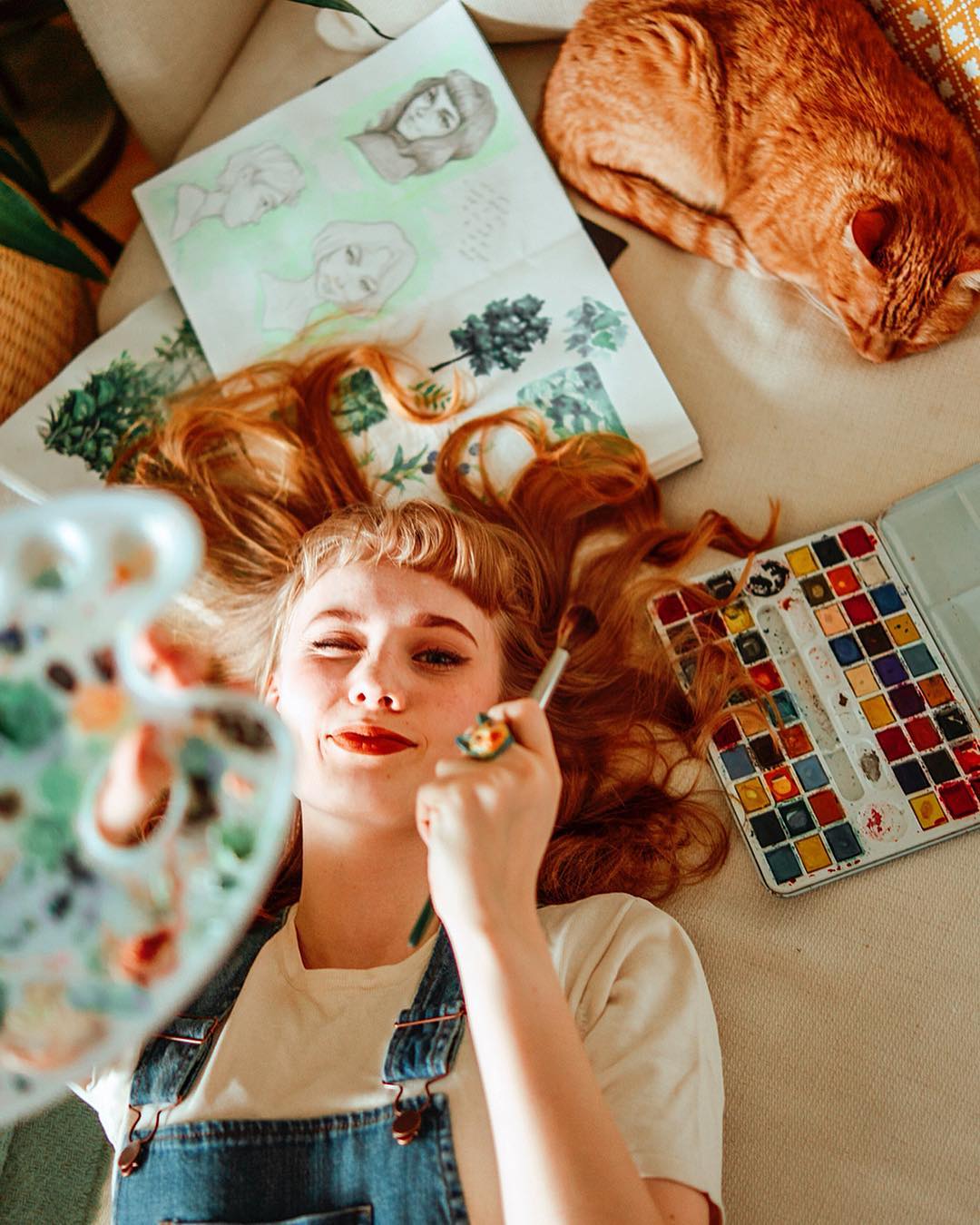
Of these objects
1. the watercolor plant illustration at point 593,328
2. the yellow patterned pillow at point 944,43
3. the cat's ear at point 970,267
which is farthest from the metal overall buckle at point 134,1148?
the yellow patterned pillow at point 944,43

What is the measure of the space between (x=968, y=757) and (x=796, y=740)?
153 mm

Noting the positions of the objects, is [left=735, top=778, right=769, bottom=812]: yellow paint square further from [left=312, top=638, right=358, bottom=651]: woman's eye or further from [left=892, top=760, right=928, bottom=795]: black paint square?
[left=312, top=638, right=358, bottom=651]: woman's eye

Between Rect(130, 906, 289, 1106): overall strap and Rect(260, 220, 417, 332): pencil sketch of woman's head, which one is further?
Rect(260, 220, 417, 332): pencil sketch of woman's head

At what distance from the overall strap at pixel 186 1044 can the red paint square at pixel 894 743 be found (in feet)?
1.95

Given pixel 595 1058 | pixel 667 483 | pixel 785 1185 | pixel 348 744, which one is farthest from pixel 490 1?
pixel 785 1185

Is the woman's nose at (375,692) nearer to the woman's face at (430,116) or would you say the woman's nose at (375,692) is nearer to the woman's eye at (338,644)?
the woman's eye at (338,644)

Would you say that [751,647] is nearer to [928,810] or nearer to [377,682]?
[928,810]

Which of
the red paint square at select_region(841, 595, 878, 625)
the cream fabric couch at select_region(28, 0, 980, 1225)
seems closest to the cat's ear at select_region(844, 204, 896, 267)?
the cream fabric couch at select_region(28, 0, 980, 1225)

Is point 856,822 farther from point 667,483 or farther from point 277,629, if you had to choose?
point 277,629

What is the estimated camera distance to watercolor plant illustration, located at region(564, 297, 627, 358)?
1032 mm

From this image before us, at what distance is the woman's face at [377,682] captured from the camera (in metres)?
0.72

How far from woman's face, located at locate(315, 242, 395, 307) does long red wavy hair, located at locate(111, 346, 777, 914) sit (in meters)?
0.08

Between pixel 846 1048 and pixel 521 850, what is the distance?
1.54 ft

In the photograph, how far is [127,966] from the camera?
39 centimetres
